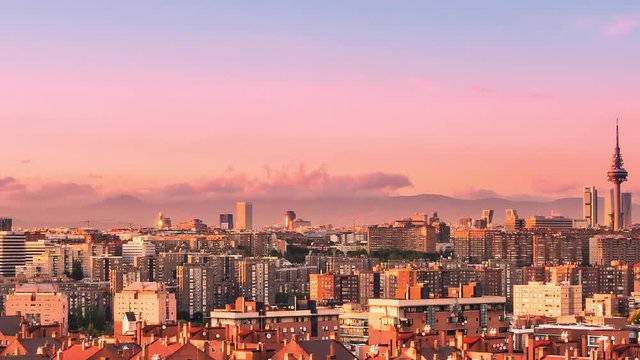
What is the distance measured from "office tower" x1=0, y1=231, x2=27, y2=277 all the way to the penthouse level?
69.9 m

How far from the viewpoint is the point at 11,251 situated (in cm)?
11506

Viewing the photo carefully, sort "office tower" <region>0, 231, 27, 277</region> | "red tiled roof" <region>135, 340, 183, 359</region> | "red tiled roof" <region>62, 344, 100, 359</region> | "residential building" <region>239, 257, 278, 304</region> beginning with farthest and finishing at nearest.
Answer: "office tower" <region>0, 231, 27, 277</region>
"residential building" <region>239, 257, 278, 304</region>
"red tiled roof" <region>62, 344, 100, 359</region>
"red tiled roof" <region>135, 340, 183, 359</region>

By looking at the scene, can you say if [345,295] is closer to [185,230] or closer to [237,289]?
[237,289]

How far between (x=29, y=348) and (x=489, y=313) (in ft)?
46.0


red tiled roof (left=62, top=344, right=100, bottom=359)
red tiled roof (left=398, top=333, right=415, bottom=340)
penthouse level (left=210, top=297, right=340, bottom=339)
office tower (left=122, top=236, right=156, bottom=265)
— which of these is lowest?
penthouse level (left=210, top=297, right=340, bottom=339)

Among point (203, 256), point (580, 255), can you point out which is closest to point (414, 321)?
point (203, 256)

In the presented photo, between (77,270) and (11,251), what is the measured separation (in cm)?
1187

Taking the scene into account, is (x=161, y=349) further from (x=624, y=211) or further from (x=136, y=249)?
(x=624, y=211)

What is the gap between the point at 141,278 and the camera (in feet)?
284

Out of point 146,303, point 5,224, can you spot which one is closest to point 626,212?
point 5,224

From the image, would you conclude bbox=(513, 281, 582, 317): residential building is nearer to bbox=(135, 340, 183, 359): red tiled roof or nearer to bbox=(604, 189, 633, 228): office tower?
bbox=(135, 340, 183, 359): red tiled roof

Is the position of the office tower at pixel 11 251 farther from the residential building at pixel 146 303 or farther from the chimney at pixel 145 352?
the chimney at pixel 145 352

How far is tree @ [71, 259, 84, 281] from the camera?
337 ft

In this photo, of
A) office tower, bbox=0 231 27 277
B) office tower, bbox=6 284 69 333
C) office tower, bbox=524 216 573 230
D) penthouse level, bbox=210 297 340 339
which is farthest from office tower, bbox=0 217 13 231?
penthouse level, bbox=210 297 340 339
